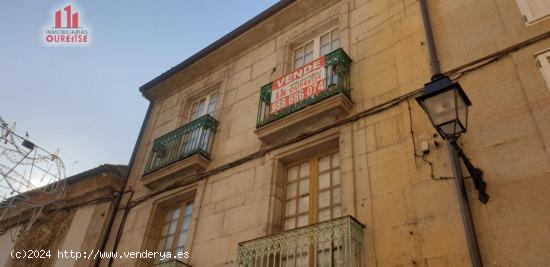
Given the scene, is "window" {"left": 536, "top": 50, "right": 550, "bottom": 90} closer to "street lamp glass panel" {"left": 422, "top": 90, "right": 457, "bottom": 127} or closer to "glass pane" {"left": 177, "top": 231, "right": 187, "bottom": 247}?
"street lamp glass panel" {"left": 422, "top": 90, "right": 457, "bottom": 127}

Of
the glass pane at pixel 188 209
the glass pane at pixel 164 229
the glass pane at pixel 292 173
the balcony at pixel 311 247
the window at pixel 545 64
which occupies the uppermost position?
the window at pixel 545 64

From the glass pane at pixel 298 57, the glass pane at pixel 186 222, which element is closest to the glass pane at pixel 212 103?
the glass pane at pixel 298 57

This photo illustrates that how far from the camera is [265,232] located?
18.8ft

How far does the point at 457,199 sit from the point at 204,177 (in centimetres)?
437

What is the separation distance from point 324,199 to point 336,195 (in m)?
0.19

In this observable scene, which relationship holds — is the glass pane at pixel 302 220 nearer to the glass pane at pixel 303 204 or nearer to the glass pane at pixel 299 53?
the glass pane at pixel 303 204

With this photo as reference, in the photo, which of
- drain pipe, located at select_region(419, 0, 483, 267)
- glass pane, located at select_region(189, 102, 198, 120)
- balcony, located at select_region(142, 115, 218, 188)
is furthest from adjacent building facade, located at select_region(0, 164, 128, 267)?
drain pipe, located at select_region(419, 0, 483, 267)

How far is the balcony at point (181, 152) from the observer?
755cm

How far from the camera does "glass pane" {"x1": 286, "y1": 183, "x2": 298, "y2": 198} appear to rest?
617 cm

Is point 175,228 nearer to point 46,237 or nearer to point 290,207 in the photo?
point 290,207

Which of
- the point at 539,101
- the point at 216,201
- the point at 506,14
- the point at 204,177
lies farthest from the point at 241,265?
the point at 506,14

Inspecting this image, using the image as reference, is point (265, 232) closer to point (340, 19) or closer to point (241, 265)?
point (241, 265)

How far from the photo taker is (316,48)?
7.78 meters

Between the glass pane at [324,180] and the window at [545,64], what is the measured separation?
2.81 m
